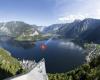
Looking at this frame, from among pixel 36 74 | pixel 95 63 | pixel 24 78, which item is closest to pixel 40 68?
pixel 36 74

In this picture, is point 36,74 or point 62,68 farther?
point 62,68

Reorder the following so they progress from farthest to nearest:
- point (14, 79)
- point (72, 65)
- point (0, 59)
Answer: point (72, 65)
point (0, 59)
point (14, 79)

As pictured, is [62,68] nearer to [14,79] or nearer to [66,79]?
[66,79]

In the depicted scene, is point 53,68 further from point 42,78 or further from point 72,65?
point 42,78

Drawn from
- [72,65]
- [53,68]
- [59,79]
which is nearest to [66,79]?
[59,79]

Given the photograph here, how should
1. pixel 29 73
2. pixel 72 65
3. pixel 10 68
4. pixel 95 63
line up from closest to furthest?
1. pixel 29 73
2. pixel 95 63
3. pixel 10 68
4. pixel 72 65

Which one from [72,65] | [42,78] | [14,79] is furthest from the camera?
[72,65]

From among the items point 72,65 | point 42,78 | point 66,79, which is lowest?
point 72,65

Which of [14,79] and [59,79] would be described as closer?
[14,79]

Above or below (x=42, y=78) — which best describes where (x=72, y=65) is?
below
